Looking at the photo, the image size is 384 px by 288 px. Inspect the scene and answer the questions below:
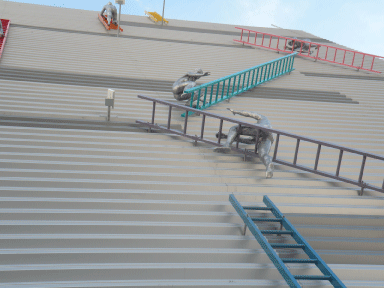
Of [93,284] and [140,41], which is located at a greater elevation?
[140,41]

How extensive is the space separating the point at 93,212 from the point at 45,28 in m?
10.6

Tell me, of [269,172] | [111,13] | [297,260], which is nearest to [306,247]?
[297,260]

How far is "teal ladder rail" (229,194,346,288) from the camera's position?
144 inches

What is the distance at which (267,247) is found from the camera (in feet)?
13.0

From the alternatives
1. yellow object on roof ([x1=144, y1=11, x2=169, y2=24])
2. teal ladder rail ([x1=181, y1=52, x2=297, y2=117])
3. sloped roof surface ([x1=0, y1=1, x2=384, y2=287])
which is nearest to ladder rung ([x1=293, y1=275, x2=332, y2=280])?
sloped roof surface ([x1=0, y1=1, x2=384, y2=287])

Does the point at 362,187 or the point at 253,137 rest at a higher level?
the point at 253,137

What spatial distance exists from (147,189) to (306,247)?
2.11 m

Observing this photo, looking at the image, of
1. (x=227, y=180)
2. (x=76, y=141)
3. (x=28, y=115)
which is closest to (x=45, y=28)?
(x=28, y=115)

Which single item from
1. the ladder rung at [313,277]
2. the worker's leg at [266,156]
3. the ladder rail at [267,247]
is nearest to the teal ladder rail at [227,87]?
the worker's leg at [266,156]

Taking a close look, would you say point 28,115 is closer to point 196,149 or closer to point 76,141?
point 76,141

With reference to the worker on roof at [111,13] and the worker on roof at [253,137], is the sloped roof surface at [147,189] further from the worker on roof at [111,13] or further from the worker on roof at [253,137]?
the worker on roof at [111,13]

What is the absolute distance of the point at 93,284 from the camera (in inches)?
141

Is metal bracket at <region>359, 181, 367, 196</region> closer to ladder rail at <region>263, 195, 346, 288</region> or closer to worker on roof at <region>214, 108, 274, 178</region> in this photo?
worker on roof at <region>214, 108, 274, 178</region>

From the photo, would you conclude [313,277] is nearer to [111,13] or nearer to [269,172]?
[269,172]
